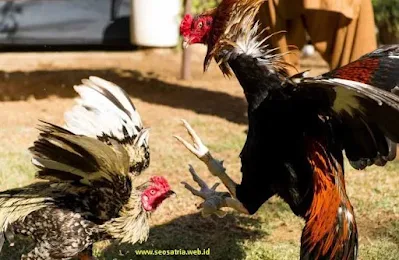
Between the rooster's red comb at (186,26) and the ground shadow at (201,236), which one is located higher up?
the rooster's red comb at (186,26)

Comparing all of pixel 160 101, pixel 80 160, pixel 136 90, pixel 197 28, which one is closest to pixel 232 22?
pixel 197 28

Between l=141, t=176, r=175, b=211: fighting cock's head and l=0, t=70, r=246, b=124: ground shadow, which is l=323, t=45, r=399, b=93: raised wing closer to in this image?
l=141, t=176, r=175, b=211: fighting cock's head

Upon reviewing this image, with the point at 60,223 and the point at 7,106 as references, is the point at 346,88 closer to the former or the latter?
the point at 60,223

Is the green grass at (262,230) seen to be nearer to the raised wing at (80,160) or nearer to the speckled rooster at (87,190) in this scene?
the speckled rooster at (87,190)

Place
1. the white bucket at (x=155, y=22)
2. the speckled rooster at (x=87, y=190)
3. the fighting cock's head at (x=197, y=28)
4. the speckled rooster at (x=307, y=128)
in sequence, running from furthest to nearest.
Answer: the white bucket at (x=155, y=22) < the fighting cock's head at (x=197, y=28) < the speckled rooster at (x=87, y=190) < the speckled rooster at (x=307, y=128)

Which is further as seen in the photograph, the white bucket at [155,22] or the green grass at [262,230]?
the white bucket at [155,22]

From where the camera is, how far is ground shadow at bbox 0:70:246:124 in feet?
25.7

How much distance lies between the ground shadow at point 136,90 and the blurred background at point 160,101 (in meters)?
0.01

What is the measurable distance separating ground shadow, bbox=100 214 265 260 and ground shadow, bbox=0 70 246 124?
2.55 meters

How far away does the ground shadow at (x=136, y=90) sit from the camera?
7.83 meters

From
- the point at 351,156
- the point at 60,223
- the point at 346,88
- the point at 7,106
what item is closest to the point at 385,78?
the point at 351,156

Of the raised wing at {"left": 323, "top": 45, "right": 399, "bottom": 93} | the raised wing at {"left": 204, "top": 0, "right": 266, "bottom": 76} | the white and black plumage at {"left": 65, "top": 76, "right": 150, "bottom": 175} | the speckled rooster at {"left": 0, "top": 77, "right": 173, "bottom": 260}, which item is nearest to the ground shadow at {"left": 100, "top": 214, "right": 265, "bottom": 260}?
the speckled rooster at {"left": 0, "top": 77, "right": 173, "bottom": 260}

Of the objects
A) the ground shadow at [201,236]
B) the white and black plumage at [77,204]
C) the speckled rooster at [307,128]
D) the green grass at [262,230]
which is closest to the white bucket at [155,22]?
the green grass at [262,230]

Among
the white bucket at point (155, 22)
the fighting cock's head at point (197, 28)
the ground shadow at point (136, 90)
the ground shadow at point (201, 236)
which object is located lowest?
the ground shadow at point (136, 90)
